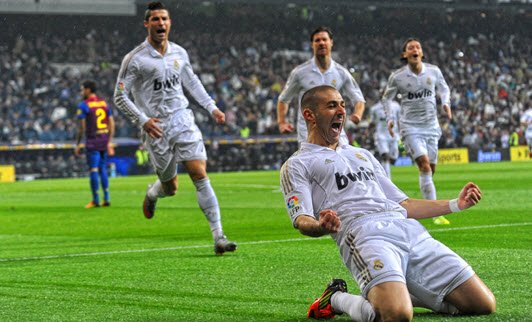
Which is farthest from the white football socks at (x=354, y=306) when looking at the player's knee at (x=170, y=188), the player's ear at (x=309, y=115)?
the player's knee at (x=170, y=188)

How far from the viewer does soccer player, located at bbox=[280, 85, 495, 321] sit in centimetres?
558

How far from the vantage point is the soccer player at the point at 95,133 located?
784 inches

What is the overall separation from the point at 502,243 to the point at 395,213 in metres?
4.52

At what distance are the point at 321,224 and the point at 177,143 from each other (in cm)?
554

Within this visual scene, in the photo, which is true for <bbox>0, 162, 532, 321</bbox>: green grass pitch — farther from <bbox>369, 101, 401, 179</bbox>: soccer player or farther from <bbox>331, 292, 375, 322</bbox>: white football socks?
<bbox>369, 101, 401, 179</bbox>: soccer player

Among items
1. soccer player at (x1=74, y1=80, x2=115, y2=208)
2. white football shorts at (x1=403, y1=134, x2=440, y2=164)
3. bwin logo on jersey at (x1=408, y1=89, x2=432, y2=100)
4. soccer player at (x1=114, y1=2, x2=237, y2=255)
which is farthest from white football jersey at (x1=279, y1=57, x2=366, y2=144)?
soccer player at (x1=74, y1=80, x2=115, y2=208)

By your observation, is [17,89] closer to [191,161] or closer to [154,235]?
[154,235]

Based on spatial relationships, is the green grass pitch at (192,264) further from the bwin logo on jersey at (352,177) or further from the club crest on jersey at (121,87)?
the club crest on jersey at (121,87)

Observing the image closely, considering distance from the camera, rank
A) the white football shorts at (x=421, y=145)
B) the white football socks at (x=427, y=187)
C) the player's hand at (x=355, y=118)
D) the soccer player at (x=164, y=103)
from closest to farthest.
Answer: the soccer player at (x=164, y=103)
the player's hand at (x=355, y=118)
the white football socks at (x=427, y=187)
the white football shorts at (x=421, y=145)

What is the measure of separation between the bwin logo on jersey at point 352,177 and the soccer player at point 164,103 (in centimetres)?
435

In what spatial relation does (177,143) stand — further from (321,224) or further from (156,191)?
(321,224)

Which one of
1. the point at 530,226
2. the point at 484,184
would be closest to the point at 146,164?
the point at 484,184

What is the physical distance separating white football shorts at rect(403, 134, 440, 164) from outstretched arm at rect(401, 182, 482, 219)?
846 centimetres

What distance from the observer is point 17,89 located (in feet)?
138
